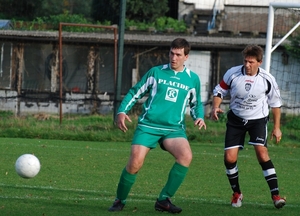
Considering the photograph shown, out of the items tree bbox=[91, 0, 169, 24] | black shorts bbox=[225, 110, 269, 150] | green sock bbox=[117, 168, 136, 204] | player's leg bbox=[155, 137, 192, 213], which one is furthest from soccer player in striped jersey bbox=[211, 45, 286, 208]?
tree bbox=[91, 0, 169, 24]

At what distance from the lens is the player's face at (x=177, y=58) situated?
8.27 metres

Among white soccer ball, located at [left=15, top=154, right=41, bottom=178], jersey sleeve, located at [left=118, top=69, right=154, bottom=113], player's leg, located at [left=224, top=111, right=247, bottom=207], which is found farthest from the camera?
player's leg, located at [left=224, top=111, right=247, bottom=207]

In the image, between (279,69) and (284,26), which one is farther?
(284,26)

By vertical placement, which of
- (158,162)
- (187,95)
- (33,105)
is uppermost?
(187,95)

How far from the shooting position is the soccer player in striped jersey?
8.98 m

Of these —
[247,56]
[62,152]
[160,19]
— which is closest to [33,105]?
[160,19]

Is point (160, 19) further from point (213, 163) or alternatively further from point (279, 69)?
point (213, 163)

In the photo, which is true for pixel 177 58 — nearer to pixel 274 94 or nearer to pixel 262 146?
pixel 274 94

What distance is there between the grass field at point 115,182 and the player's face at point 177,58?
160 centimetres

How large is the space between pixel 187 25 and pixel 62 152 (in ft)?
68.3

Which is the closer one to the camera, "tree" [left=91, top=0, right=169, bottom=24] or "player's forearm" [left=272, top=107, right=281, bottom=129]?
"player's forearm" [left=272, top=107, right=281, bottom=129]

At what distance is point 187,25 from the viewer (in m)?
34.3

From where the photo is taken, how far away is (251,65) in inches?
349

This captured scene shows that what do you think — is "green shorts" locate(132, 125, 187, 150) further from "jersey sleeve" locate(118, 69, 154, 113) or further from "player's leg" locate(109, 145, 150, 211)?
"jersey sleeve" locate(118, 69, 154, 113)
